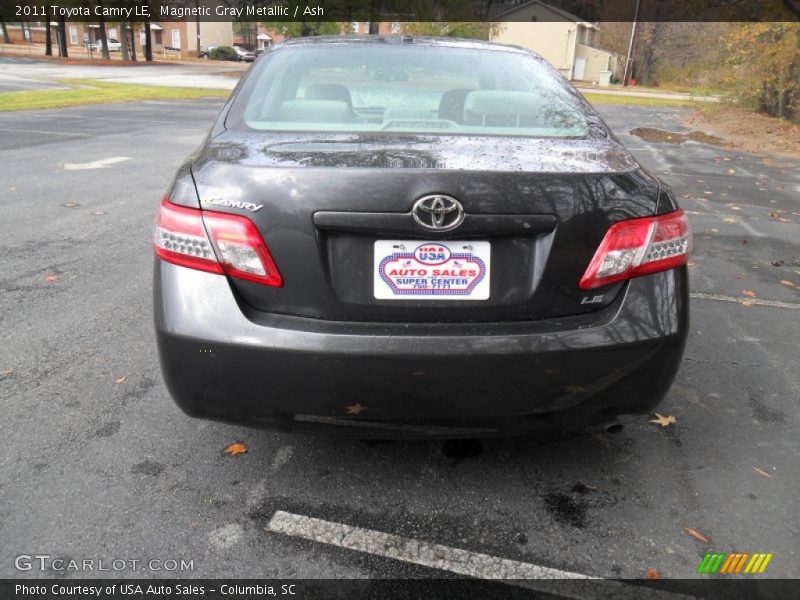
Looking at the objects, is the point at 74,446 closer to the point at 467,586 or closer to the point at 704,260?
the point at 467,586

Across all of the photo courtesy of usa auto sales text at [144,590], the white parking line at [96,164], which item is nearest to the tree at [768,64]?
the white parking line at [96,164]

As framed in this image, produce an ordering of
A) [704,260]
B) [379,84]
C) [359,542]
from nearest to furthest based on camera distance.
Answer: [359,542] < [379,84] < [704,260]

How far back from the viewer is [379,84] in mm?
3061

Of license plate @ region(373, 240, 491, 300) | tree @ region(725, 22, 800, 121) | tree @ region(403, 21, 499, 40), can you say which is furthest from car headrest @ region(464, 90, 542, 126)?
tree @ region(403, 21, 499, 40)

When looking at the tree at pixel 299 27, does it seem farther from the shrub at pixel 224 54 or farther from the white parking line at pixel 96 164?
the white parking line at pixel 96 164

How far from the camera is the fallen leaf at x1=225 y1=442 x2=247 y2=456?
2.71 metres

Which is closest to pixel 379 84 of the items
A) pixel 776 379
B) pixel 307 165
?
pixel 307 165

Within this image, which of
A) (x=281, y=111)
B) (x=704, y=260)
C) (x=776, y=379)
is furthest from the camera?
(x=704, y=260)

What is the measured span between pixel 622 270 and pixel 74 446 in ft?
7.33

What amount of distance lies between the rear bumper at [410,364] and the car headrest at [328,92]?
1169 mm

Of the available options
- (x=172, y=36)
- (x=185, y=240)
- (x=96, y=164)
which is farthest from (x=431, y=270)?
(x=172, y=36)

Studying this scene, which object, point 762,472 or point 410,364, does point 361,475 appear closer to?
point 410,364

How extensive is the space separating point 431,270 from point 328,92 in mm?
1337

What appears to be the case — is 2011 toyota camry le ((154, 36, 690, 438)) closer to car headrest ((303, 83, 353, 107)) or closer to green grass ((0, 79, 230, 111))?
car headrest ((303, 83, 353, 107))
